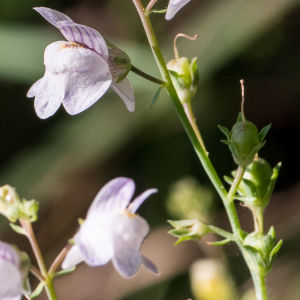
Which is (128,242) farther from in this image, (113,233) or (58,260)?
(58,260)

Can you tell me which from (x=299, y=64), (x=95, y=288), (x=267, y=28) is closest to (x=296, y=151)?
(x=299, y=64)

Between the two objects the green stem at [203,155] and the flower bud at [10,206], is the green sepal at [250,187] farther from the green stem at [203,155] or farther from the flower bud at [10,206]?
the flower bud at [10,206]

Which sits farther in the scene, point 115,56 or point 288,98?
point 288,98

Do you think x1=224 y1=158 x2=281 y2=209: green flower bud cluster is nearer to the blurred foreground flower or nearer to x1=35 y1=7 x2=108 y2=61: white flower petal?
x1=35 y1=7 x2=108 y2=61: white flower petal

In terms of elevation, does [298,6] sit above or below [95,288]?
above

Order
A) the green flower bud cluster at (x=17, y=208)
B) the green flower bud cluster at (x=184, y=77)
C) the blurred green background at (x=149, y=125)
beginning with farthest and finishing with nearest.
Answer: the blurred green background at (x=149, y=125) < the green flower bud cluster at (x=184, y=77) < the green flower bud cluster at (x=17, y=208)

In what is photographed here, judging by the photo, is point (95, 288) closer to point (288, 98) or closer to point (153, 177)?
point (153, 177)

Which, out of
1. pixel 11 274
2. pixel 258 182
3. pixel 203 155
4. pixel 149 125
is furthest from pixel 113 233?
pixel 149 125

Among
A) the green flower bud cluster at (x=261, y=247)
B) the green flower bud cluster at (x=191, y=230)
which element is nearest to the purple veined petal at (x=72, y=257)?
the green flower bud cluster at (x=191, y=230)
